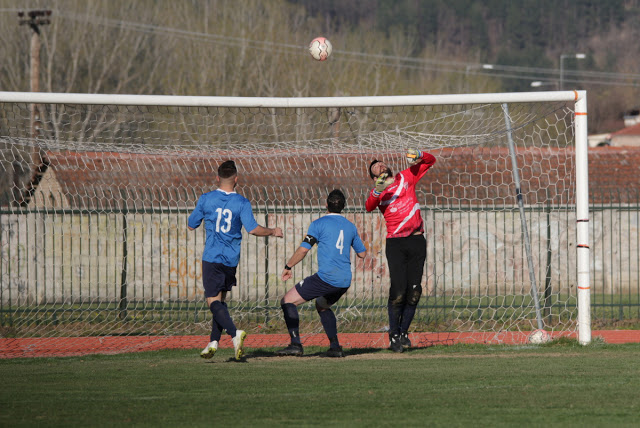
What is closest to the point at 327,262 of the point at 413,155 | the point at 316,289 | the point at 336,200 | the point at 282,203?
the point at 316,289

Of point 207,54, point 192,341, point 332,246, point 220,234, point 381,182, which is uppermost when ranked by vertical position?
point 207,54

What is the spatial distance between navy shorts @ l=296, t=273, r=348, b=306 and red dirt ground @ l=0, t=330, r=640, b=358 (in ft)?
5.46

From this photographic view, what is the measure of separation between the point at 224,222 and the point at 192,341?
3.48 metres

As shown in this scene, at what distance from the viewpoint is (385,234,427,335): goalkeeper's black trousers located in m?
9.38

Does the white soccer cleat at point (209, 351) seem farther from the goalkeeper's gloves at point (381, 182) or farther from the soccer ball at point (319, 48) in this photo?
the soccer ball at point (319, 48)

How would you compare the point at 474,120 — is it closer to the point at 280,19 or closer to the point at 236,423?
the point at 236,423

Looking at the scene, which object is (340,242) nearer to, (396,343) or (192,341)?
(396,343)

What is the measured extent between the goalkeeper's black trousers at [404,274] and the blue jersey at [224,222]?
5.69 feet

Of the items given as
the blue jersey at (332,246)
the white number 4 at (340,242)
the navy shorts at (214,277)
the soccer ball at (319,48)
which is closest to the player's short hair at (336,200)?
the blue jersey at (332,246)

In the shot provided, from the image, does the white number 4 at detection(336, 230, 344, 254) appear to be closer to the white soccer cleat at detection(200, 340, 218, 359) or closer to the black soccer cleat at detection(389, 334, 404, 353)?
the black soccer cleat at detection(389, 334, 404, 353)

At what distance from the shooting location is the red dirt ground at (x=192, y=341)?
A: 417 inches

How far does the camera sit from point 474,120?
39.2ft

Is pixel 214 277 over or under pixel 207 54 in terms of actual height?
under

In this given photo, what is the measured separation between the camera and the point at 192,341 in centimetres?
1156
